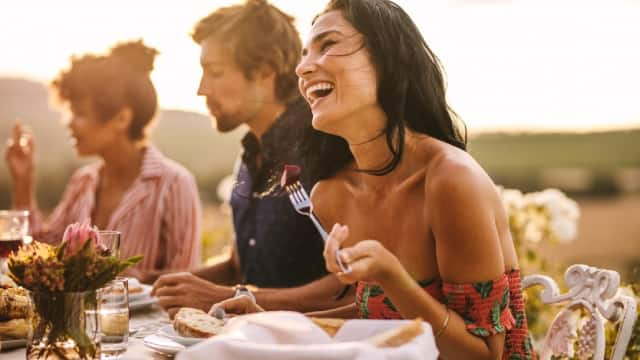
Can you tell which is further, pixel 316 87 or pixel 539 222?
pixel 539 222

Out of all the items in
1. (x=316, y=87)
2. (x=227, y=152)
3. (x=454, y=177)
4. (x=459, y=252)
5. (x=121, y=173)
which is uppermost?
(x=316, y=87)

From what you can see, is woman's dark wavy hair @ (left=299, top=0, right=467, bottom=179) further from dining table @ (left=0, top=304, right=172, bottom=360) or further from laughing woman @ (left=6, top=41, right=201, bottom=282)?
laughing woman @ (left=6, top=41, right=201, bottom=282)

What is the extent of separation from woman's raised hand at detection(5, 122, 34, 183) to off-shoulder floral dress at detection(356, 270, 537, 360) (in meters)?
2.16

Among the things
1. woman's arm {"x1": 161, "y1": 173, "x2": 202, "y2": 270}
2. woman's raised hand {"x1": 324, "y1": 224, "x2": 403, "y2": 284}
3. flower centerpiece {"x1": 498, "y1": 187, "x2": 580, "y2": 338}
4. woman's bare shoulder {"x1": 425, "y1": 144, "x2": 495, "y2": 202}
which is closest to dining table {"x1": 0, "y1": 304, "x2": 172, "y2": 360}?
woman's raised hand {"x1": 324, "y1": 224, "x2": 403, "y2": 284}

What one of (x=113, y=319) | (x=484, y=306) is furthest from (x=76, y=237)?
(x=484, y=306)

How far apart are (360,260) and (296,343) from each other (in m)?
0.18

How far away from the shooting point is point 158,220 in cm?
362

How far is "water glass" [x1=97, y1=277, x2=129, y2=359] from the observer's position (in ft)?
5.48

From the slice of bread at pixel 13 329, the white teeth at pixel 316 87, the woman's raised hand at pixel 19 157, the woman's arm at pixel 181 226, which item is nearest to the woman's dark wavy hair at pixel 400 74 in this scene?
the white teeth at pixel 316 87

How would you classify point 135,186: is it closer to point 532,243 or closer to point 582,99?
point 532,243

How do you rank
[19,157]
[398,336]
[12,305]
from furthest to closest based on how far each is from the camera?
[19,157] < [12,305] < [398,336]

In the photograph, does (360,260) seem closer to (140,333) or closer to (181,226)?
(140,333)

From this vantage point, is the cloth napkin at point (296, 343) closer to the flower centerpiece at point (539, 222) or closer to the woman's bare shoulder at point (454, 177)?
the woman's bare shoulder at point (454, 177)

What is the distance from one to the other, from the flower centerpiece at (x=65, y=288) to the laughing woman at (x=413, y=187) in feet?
1.24
